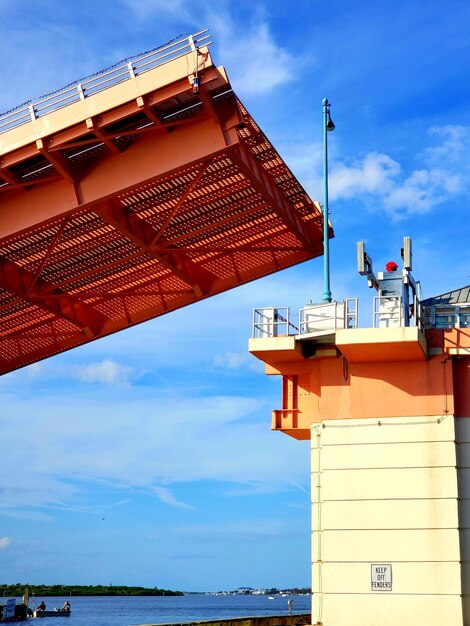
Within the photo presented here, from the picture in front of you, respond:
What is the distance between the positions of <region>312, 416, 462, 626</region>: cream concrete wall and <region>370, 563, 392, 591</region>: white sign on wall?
2.7 inches

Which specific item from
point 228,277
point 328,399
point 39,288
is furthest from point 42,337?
point 328,399

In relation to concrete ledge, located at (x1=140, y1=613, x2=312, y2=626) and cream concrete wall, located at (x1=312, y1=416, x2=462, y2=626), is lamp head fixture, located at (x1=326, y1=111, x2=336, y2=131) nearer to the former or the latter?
cream concrete wall, located at (x1=312, y1=416, x2=462, y2=626)

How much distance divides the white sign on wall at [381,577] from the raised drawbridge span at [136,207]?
9.32 metres

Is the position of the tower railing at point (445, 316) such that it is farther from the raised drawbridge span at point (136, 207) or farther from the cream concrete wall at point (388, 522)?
the raised drawbridge span at point (136, 207)

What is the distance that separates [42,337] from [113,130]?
1258cm

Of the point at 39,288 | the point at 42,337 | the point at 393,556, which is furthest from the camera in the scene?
the point at 42,337

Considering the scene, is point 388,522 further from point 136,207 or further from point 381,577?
point 136,207

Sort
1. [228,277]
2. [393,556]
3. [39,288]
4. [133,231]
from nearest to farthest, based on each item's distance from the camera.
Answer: [393,556], [133,231], [39,288], [228,277]

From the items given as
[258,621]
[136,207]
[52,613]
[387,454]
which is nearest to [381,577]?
[387,454]

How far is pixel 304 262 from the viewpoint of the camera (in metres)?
27.6

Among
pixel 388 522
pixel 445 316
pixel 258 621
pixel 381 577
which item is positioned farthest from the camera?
pixel 258 621

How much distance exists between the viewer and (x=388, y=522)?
17.8 meters

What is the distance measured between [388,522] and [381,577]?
41.7 inches

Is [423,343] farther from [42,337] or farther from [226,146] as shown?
[42,337]
